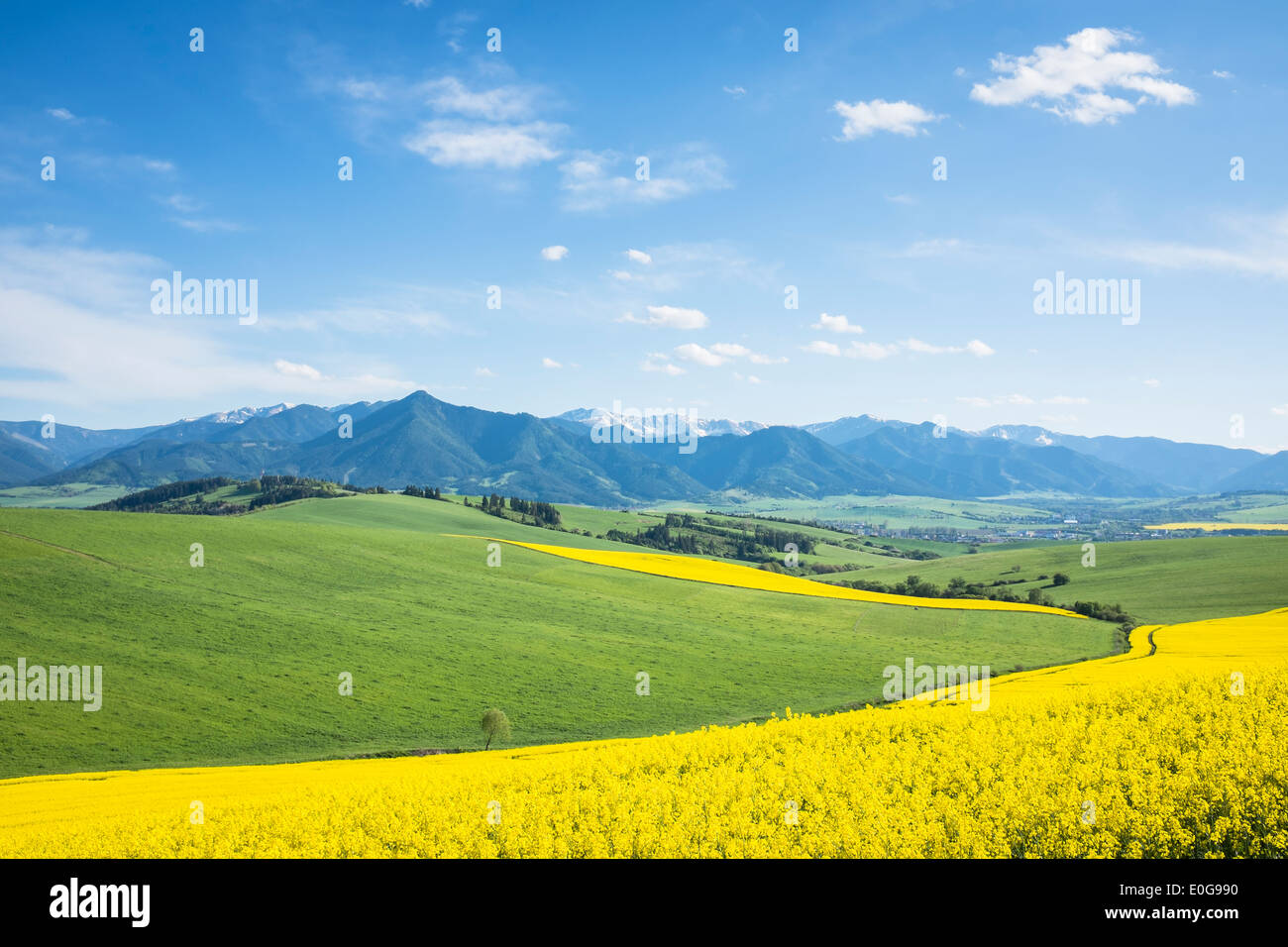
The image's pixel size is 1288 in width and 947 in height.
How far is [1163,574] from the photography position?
12206cm

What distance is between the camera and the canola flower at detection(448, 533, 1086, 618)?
107 m

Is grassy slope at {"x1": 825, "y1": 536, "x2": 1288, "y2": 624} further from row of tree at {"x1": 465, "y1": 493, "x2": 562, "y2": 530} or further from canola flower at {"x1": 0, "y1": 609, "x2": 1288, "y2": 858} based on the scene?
canola flower at {"x1": 0, "y1": 609, "x2": 1288, "y2": 858}

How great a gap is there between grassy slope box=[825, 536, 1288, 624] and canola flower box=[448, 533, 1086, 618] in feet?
50.7

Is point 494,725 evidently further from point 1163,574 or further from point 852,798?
point 1163,574

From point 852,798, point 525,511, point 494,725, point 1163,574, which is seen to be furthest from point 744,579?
point 852,798

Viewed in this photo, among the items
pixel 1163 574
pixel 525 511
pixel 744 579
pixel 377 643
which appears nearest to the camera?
pixel 377 643

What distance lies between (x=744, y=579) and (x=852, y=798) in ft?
357

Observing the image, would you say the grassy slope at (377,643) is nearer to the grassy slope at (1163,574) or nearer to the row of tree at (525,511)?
the grassy slope at (1163,574)

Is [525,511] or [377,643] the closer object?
[377,643]

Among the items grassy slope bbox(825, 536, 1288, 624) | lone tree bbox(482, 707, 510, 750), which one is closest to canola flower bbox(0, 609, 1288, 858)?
lone tree bbox(482, 707, 510, 750)

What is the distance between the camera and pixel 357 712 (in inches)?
2159
